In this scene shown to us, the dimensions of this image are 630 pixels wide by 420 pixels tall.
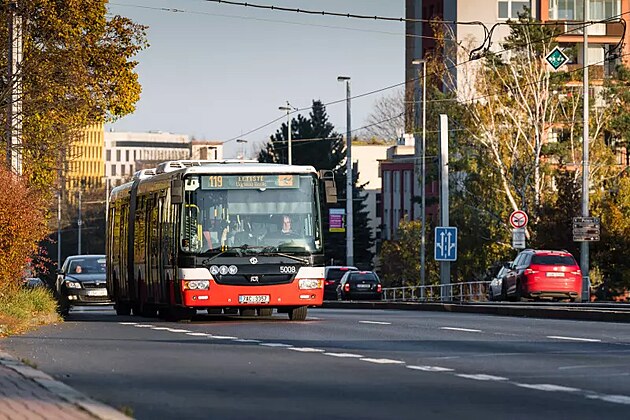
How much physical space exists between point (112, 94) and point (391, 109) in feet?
335

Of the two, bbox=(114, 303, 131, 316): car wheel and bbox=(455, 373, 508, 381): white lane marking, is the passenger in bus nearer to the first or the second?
bbox=(114, 303, 131, 316): car wheel

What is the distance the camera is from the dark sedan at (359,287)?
→ 73938 mm

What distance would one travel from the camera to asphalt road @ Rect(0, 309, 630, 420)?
41.8 ft

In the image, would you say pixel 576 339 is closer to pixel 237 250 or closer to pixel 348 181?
pixel 237 250

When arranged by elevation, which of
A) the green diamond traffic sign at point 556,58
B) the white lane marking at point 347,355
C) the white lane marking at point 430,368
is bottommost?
the white lane marking at point 430,368

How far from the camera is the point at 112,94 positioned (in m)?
44.2

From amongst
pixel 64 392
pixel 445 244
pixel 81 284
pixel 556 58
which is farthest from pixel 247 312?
pixel 556 58

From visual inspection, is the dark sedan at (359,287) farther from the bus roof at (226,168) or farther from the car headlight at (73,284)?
the bus roof at (226,168)

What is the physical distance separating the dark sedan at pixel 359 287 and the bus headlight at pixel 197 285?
1681 inches

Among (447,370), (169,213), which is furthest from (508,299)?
(447,370)

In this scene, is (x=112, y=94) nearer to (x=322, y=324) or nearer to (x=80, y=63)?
(x=80, y=63)

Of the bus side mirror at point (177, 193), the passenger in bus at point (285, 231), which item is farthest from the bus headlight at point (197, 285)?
the bus side mirror at point (177, 193)

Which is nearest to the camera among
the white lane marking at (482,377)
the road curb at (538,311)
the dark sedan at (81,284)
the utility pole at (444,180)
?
the white lane marking at (482,377)

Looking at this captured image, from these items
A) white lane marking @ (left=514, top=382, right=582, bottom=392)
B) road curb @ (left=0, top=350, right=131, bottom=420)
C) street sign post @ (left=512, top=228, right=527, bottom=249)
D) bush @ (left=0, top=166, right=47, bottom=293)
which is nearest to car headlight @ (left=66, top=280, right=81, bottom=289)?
bush @ (left=0, top=166, right=47, bottom=293)
